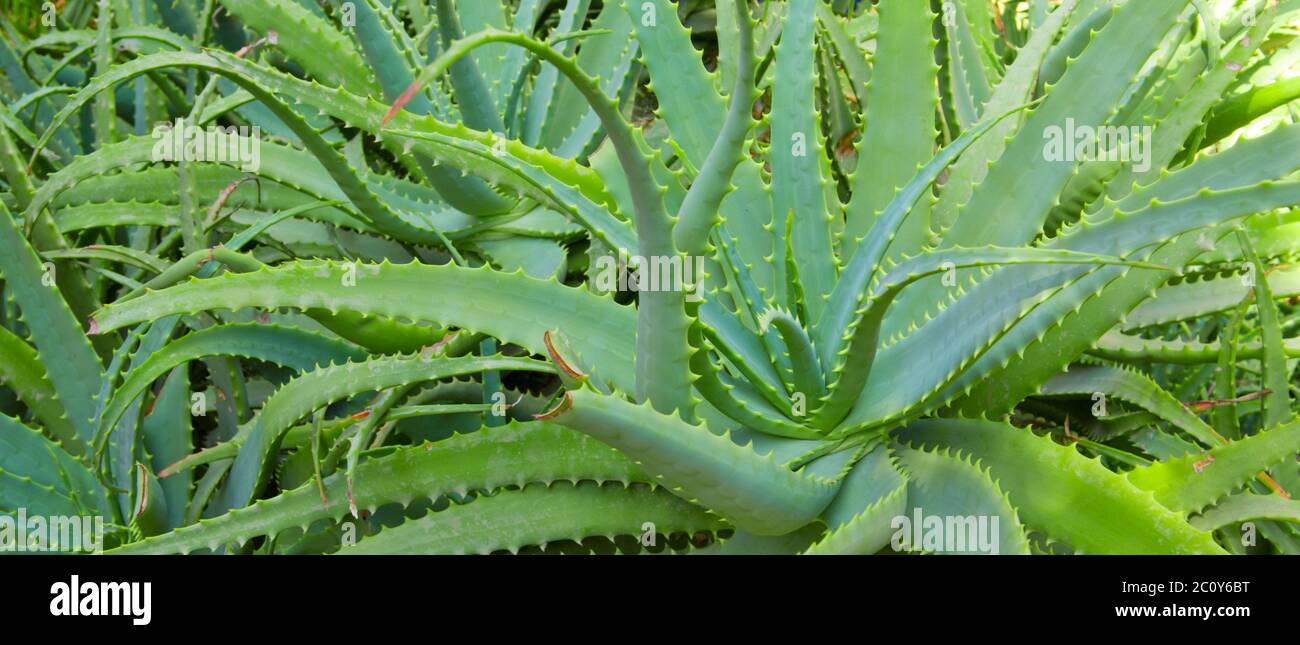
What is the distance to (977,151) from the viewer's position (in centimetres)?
126

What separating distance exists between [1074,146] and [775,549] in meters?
0.50

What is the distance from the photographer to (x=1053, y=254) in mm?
789

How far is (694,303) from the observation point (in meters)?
0.90

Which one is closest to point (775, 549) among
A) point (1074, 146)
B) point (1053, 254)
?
point (1053, 254)

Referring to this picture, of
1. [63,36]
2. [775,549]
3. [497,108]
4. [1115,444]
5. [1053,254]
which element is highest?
[63,36]

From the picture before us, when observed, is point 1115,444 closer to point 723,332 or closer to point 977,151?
point 977,151

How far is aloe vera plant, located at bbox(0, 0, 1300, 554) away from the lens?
91 cm

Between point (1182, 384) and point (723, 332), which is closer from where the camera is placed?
point (723, 332)

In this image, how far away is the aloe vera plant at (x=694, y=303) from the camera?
0.91 m

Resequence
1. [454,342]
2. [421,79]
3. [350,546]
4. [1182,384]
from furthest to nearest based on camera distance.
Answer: [1182,384] → [454,342] → [350,546] → [421,79]

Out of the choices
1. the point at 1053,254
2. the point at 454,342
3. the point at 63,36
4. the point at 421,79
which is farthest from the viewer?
the point at 63,36

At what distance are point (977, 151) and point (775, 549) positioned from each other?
1.79ft

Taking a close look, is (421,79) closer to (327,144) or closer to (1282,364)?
(327,144)

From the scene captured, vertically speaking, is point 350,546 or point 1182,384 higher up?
point 1182,384
